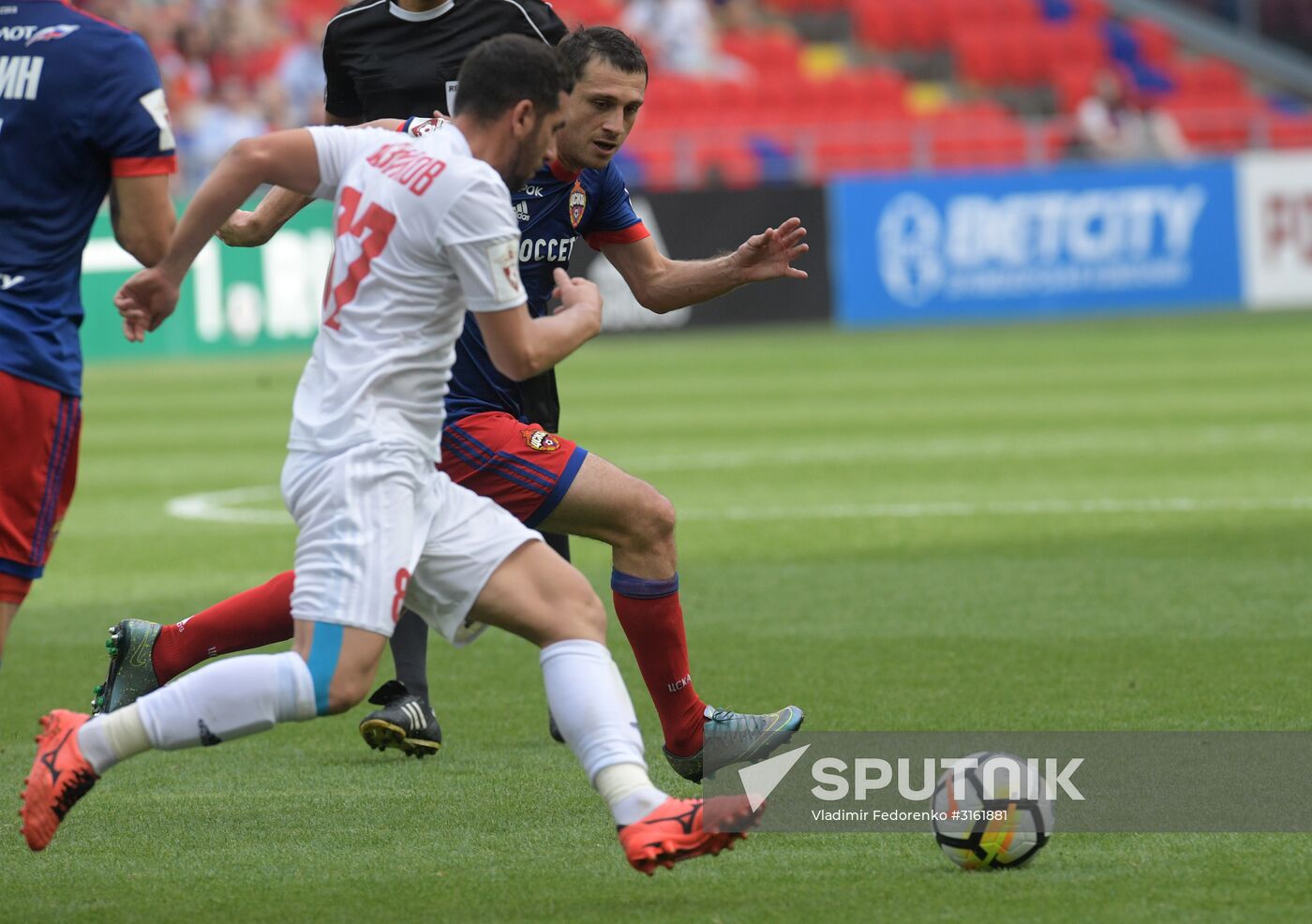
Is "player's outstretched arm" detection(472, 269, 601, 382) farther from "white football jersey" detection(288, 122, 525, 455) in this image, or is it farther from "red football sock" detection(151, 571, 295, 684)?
"red football sock" detection(151, 571, 295, 684)

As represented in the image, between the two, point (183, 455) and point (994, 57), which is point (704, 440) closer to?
point (183, 455)

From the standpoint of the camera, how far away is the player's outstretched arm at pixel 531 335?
4.62 meters

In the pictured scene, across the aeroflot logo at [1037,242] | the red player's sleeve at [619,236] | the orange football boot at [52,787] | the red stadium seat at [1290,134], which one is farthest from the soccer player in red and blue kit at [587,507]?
the red stadium seat at [1290,134]

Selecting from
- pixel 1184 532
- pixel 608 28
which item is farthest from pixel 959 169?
pixel 608 28

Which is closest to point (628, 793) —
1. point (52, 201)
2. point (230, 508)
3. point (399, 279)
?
point (399, 279)

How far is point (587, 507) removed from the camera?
5.84 meters

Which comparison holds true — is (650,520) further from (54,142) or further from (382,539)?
(54,142)

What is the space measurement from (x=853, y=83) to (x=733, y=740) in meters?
26.4

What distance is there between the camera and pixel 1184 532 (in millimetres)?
10781

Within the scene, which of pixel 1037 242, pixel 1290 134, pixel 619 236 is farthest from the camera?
pixel 1290 134

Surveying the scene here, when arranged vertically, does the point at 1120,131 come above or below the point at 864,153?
above

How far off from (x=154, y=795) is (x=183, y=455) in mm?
10091

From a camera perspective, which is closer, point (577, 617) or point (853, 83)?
point (577, 617)

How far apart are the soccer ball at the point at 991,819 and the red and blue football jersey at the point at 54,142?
220cm
